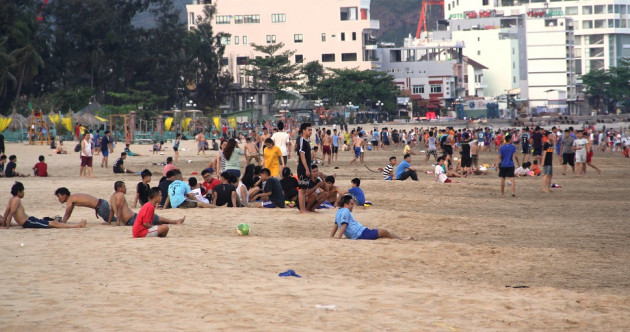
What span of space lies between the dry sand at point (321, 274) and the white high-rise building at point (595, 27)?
5536 inches

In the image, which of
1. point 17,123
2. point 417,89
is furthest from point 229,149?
point 417,89

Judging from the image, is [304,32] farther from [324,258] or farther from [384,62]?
[324,258]

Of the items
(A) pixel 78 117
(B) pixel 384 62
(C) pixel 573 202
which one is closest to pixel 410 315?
(C) pixel 573 202

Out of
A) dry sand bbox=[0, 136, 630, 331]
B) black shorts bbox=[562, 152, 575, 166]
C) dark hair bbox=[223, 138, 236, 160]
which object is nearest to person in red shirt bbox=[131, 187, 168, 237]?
dry sand bbox=[0, 136, 630, 331]

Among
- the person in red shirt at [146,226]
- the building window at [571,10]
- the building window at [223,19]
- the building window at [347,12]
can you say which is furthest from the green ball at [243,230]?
the building window at [571,10]

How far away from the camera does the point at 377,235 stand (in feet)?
40.5

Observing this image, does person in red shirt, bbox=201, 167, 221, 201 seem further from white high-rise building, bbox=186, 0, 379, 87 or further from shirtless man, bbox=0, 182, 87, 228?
white high-rise building, bbox=186, 0, 379, 87

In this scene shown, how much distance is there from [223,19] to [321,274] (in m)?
110

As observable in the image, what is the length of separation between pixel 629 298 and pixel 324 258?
3.66 m

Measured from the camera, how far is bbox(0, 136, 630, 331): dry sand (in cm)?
751

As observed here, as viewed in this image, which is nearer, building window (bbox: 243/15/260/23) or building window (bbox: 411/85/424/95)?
building window (bbox: 243/15/260/23)

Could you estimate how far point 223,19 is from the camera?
384ft

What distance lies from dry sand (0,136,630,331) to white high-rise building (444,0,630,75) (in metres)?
141

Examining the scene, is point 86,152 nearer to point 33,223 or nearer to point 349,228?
point 33,223
